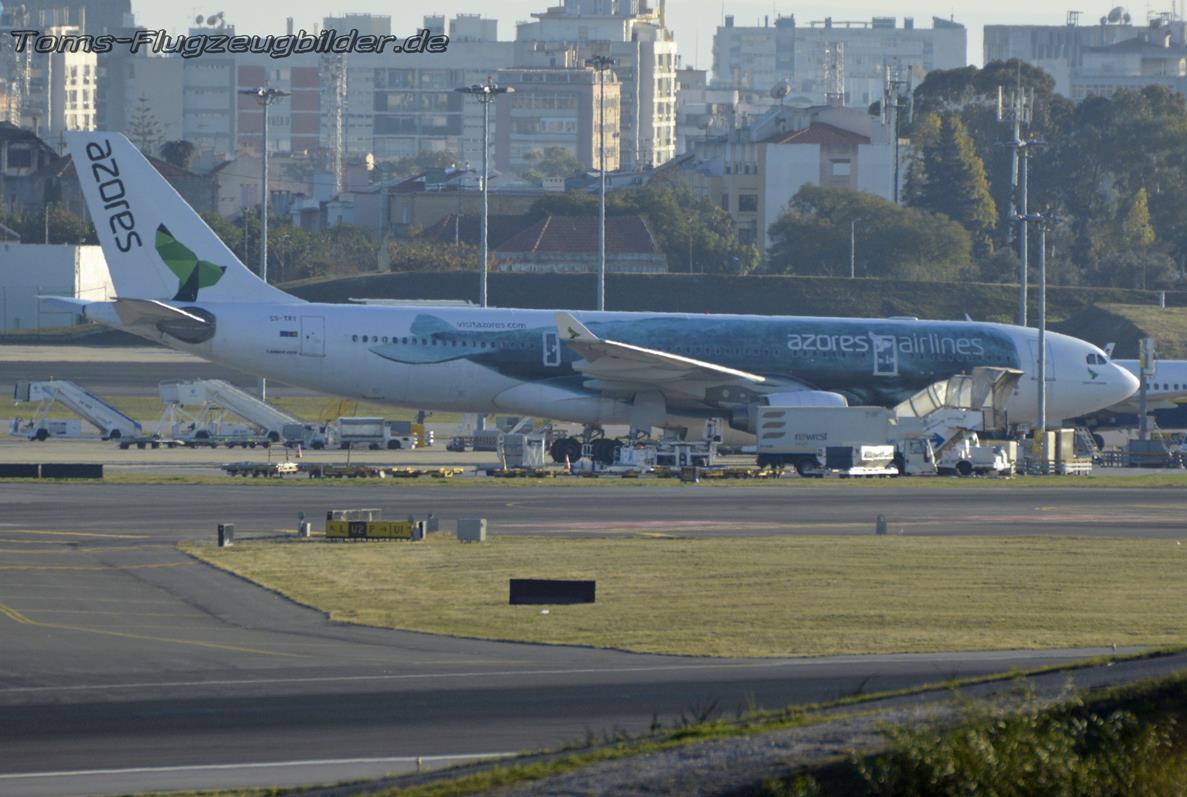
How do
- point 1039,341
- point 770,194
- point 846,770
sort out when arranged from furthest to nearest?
1. point 770,194
2. point 1039,341
3. point 846,770

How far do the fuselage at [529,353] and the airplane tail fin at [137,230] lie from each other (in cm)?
158

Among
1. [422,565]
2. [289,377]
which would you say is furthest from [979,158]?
[422,565]

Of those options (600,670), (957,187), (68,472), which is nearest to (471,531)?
(600,670)

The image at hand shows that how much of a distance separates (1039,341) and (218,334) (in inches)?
1044

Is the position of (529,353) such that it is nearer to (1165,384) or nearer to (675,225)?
(1165,384)

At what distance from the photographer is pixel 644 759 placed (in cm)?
1445

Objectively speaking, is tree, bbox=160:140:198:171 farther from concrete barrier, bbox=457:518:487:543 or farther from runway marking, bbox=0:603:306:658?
runway marking, bbox=0:603:306:658

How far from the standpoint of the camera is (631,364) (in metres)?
56.8

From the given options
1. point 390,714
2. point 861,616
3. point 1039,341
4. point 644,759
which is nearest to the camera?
point 644,759

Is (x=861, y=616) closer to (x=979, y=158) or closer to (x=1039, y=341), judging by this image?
(x=1039, y=341)

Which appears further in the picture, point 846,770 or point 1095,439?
point 1095,439

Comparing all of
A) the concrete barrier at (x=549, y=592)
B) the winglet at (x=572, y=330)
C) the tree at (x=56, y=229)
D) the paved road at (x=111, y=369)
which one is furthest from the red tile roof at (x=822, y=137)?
the concrete barrier at (x=549, y=592)

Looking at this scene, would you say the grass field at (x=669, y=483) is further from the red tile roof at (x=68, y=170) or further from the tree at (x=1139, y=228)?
the red tile roof at (x=68, y=170)

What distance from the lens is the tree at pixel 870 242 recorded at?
134500 mm
